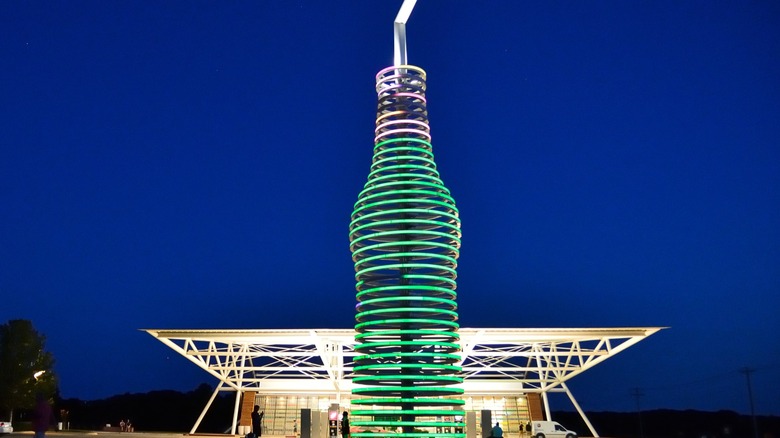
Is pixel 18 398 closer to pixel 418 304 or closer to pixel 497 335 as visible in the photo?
pixel 497 335

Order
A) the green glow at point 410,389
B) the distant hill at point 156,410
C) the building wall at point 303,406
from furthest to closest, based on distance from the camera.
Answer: the distant hill at point 156,410 → the building wall at point 303,406 → the green glow at point 410,389

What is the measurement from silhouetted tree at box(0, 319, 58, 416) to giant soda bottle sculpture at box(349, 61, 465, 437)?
4752 centimetres

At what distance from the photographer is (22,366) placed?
56812 millimetres

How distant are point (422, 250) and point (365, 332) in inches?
80.6

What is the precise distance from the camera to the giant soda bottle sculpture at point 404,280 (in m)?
14.5

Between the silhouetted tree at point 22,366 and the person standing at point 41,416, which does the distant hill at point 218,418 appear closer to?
the silhouetted tree at point 22,366

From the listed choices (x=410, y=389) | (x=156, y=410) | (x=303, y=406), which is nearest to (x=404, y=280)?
(x=410, y=389)

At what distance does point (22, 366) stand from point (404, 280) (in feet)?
170

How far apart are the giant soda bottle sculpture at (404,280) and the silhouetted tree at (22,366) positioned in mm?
47520

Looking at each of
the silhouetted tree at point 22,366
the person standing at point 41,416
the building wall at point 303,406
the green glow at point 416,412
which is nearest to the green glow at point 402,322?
the green glow at point 416,412

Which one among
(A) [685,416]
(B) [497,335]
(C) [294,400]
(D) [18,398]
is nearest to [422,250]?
(B) [497,335]

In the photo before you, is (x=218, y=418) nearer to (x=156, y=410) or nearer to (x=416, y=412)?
(x=156, y=410)

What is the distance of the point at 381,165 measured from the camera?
52.0 ft

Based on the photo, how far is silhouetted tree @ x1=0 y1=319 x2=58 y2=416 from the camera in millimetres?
55750
